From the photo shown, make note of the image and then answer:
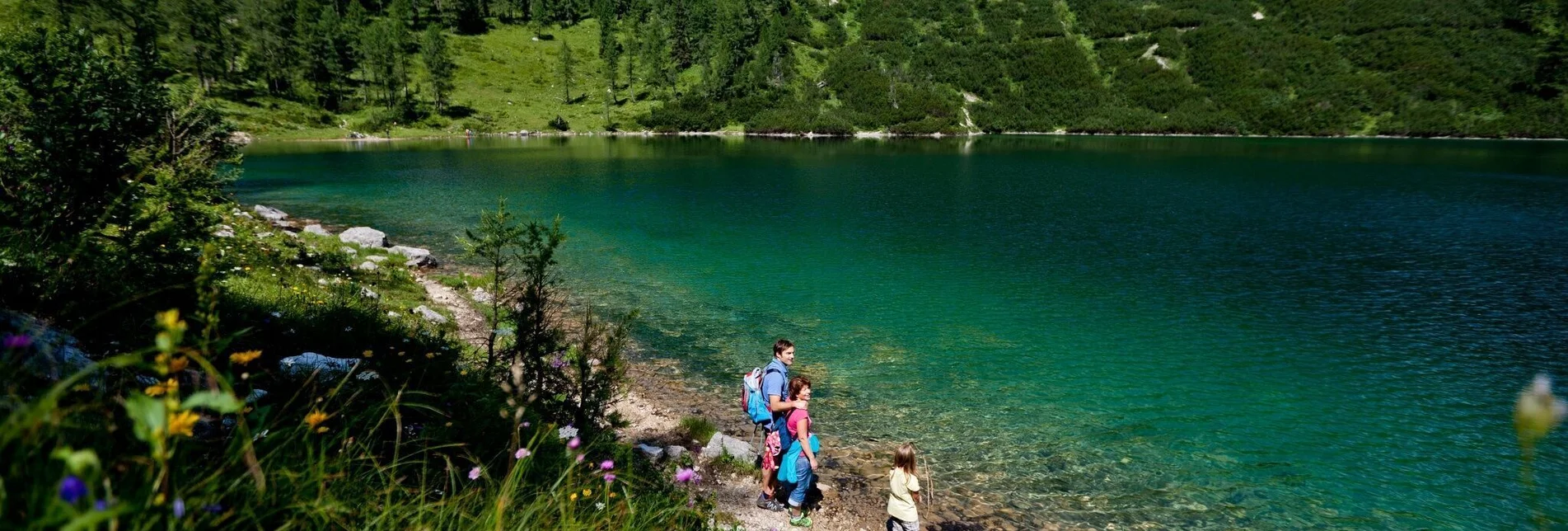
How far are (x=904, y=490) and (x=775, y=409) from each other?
7.39ft

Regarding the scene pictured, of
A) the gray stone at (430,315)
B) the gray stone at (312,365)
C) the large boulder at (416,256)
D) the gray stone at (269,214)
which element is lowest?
the gray stone at (430,315)

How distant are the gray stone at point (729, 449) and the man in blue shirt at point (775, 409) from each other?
1.67 m

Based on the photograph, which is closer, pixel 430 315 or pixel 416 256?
pixel 430 315

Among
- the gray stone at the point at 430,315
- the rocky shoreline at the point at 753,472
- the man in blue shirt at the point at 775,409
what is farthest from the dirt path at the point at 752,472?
the gray stone at the point at 430,315

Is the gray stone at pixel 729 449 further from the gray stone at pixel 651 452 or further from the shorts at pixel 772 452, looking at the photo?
the shorts at pixel 772 452

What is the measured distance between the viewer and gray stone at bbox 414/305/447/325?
60.0ft

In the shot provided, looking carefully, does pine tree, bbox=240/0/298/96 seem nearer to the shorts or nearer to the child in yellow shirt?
the shorts

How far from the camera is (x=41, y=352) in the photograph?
4098 millimetres

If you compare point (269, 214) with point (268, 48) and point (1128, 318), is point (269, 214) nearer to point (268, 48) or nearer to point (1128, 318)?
point (1128, 318)

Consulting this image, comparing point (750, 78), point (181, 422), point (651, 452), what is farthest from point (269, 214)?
point (750, 78)

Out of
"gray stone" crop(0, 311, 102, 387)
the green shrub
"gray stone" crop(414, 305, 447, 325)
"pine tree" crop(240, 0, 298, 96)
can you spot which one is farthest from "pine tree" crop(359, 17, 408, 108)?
"gray stone" crop(0, 311, 102, 387)

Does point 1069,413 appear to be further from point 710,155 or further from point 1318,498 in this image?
point 710,155

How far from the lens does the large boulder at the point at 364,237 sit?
28734mm

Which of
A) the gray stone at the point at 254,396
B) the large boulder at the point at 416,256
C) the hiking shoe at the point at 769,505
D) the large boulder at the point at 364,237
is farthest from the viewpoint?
the large boulder at the point at 364,237
